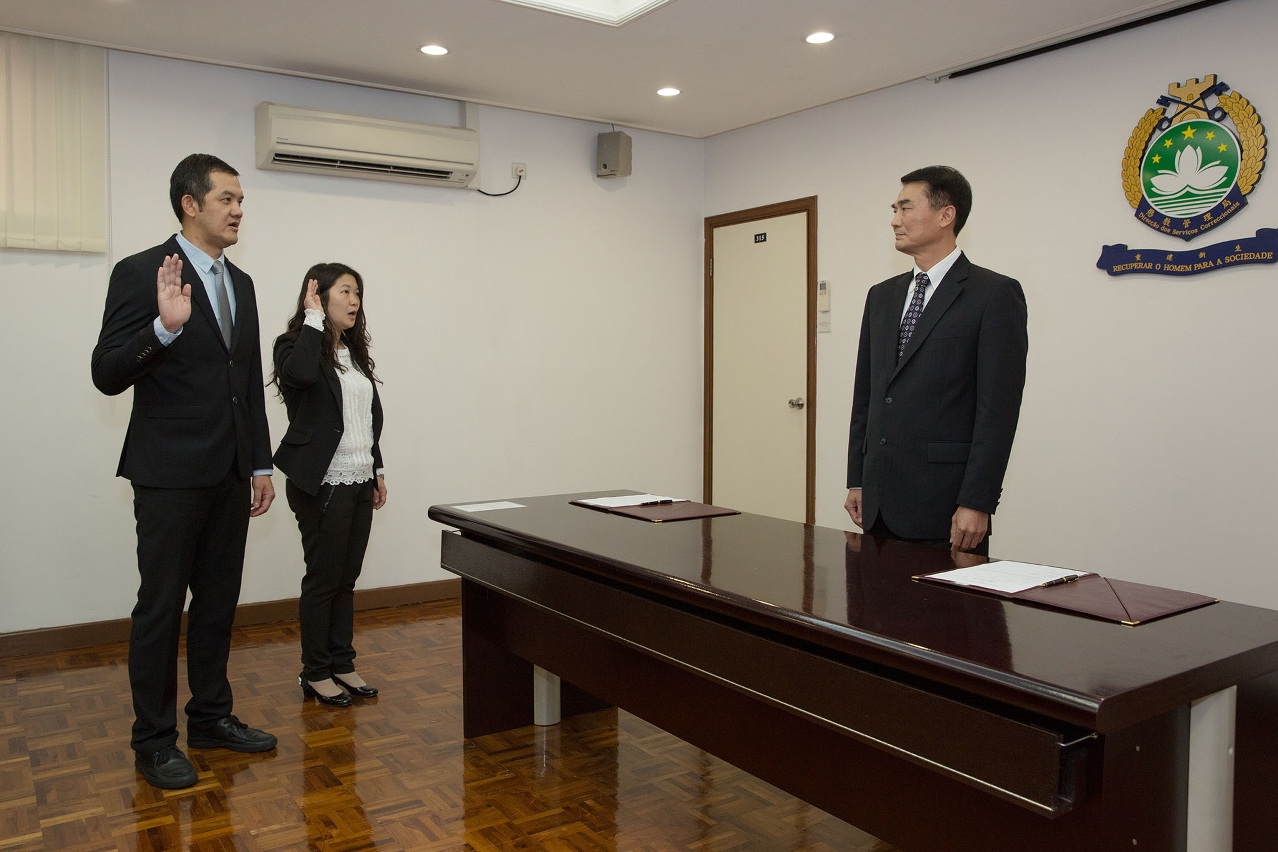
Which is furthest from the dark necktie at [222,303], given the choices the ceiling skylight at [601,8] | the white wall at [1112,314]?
the white wall at [1112,314]

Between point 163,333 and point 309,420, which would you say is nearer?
point 163,333

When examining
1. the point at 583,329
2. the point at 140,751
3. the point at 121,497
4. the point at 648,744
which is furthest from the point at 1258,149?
the point at 121,497

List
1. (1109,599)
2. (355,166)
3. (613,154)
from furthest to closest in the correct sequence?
(613,154), (355,166), (1109,599)

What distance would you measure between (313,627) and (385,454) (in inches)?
64.0

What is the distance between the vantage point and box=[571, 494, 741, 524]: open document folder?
275cm

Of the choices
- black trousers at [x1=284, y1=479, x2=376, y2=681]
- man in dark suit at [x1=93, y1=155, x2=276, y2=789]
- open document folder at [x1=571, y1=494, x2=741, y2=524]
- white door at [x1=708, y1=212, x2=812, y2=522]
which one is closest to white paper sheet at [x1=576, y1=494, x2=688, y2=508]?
open document folder at [x1=571, y1=494, x2=741, y2=524]

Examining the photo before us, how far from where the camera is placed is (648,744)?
3.04 m

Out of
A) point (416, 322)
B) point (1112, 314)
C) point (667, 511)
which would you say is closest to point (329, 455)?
point (667, 511)

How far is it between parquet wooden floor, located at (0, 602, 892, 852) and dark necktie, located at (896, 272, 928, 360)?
1.29m

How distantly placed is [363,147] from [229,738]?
2.78 m

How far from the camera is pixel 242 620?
4.45 metres

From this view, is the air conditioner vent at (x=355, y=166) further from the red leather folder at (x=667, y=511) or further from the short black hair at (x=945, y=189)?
the short black hair at (x=945, y=189)

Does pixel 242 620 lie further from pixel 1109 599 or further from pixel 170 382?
pixel 1109 599

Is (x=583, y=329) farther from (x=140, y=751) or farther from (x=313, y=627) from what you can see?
(x=140, y=751)
